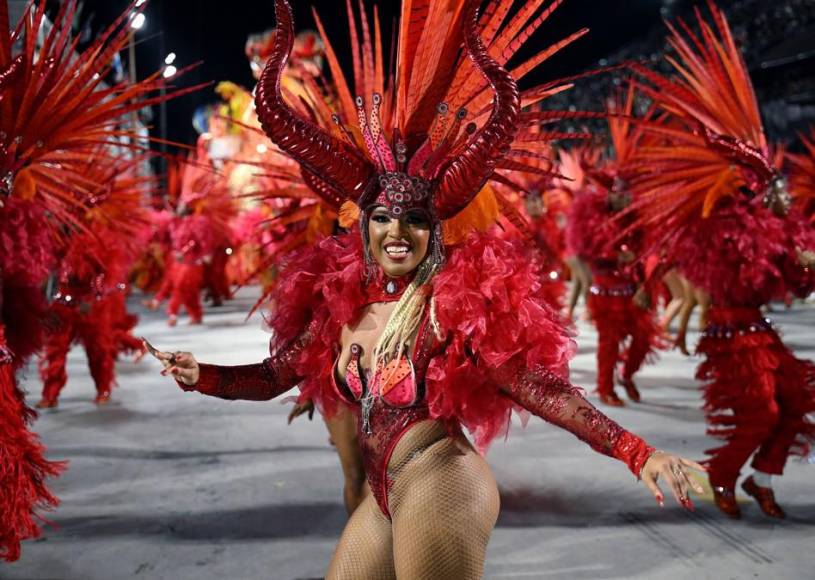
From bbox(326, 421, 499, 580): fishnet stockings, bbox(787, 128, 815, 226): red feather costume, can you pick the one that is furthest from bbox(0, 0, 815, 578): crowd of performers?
bbox(787, 128, 815, 226): red feather costume

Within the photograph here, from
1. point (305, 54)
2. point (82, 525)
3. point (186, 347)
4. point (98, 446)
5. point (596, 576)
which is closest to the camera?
point (596, 576)

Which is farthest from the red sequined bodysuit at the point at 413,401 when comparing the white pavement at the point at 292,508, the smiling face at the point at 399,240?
the white pavement at the point at 292,508

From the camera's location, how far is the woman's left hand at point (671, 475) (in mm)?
1771

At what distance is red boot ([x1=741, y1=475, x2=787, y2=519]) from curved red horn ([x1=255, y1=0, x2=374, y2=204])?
290 centimetres

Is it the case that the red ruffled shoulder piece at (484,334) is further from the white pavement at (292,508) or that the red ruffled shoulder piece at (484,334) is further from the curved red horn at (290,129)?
the white pavement at (292,508)

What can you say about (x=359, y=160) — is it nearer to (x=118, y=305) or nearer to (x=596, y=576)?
(x=596, y=576)

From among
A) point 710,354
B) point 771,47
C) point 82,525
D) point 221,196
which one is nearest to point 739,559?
point 710,354

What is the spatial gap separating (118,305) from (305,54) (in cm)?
694

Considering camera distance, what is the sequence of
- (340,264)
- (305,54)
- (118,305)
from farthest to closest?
(305,54) < (118,305) < (340,264)

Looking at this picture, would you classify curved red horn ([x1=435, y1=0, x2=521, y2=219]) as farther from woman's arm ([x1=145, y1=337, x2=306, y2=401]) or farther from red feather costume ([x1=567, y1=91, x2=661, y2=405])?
red feather costume ([x1=567, y1=91, x2=661, y2=405])

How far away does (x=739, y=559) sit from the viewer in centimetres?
340

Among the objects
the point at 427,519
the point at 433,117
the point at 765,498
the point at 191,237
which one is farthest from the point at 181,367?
the point at 191,237

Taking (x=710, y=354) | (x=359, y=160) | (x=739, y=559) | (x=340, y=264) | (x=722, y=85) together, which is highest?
(x=722, y=85)

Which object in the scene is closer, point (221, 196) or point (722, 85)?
point (722, 85)
